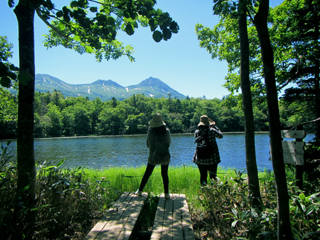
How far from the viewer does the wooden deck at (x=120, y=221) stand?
2251 mm

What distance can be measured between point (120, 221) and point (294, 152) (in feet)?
9.35

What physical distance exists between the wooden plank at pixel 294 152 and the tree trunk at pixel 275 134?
6.37 ft

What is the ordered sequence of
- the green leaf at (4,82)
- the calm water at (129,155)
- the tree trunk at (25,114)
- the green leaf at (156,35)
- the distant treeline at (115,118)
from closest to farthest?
the green leaf at (4,82)
the green leaf at (156,35)
the tree trunk at (25,114)
the calm water at (129,155)
the distant treeline at (115,118)

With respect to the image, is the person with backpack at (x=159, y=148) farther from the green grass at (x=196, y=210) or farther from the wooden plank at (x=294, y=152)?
the wooden plank at (x=294, y=152)

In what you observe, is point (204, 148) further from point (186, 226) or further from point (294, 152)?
point (186, 226)

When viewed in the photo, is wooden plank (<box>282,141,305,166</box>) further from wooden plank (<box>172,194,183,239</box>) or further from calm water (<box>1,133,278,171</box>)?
calm water (<box>1,133,278,171</box>)

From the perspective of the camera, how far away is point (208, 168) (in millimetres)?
3846

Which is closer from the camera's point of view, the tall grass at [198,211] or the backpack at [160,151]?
the tall grass at [198,211]

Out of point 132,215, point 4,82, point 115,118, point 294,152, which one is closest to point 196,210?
point 132,215

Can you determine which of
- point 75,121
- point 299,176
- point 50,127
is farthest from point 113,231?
point 75,121

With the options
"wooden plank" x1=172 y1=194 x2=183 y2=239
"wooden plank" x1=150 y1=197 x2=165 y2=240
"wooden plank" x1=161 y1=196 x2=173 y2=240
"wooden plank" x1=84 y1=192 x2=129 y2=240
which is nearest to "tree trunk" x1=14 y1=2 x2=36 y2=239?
"wooden plank" x1=84 y1=192 x2=129 y2=240

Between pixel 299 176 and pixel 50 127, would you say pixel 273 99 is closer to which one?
pixel 299 176

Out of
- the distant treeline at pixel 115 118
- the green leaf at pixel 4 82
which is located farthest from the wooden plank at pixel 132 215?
the distant treeline at pixel 115 118

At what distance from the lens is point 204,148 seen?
3826 mm
